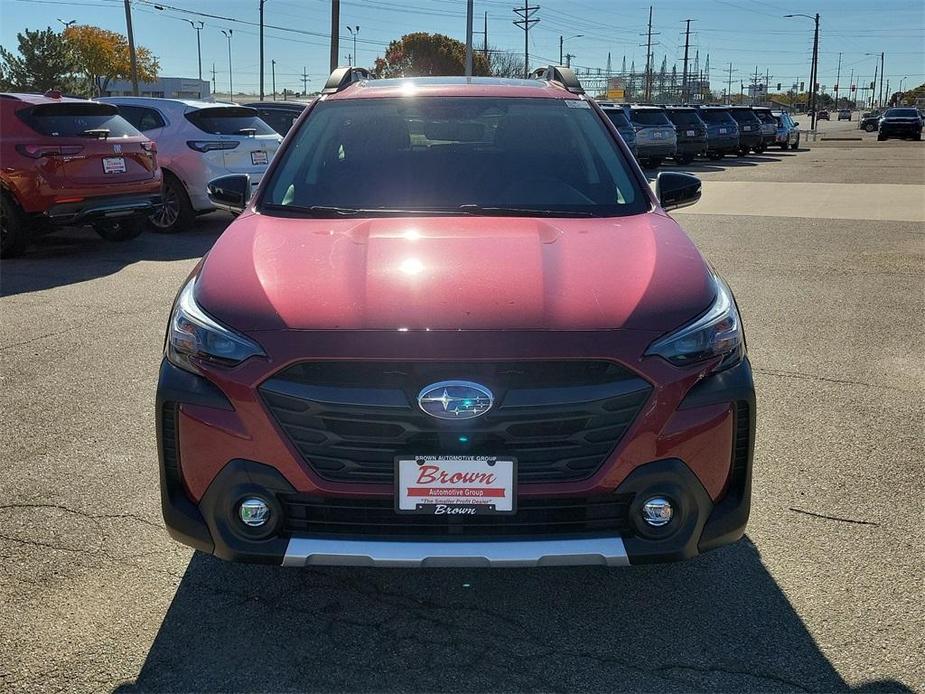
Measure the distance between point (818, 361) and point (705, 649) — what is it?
11.9 feet

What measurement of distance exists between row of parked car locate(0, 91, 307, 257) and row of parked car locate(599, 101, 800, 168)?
1173 centimetres

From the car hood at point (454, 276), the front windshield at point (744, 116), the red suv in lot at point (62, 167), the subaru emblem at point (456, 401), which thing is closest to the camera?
the subaru emblem at point (456, 401)

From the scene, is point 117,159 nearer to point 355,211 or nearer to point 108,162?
point 108,162

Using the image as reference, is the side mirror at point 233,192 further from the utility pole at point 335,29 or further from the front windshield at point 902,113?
the front windshield at point 902,113

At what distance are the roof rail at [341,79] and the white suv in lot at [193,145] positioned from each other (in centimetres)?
621

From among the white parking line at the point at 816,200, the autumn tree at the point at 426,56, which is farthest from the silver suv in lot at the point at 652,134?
the autumn tree at the point at 426,56

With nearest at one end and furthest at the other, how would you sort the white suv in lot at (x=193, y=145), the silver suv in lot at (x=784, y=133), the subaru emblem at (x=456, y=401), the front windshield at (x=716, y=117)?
the subaru emblem at (x=456, y=401)
the white suv in lot at (x=193, y=145)
the front windshield at (x=716, y=117)
the silver suv in lot at (x=784, y=133)

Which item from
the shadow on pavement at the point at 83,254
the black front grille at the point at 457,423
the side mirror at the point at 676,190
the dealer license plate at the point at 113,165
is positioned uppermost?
the side mirror at the point at 676,190

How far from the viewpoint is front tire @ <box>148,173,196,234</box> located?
11.6 m

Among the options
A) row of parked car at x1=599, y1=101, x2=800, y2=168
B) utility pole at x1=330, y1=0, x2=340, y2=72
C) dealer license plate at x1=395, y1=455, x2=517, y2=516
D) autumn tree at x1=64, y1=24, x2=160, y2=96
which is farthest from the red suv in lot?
autumn tree at x1=64, y1=24, x2=160, y2=96

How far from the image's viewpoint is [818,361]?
6.02m

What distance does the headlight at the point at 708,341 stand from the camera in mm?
2699

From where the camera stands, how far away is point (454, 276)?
2.95 m

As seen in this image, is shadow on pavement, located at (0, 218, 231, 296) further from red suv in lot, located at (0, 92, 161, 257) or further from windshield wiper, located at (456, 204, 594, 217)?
windshield wiper, located at (456, 204, 594, 217)
